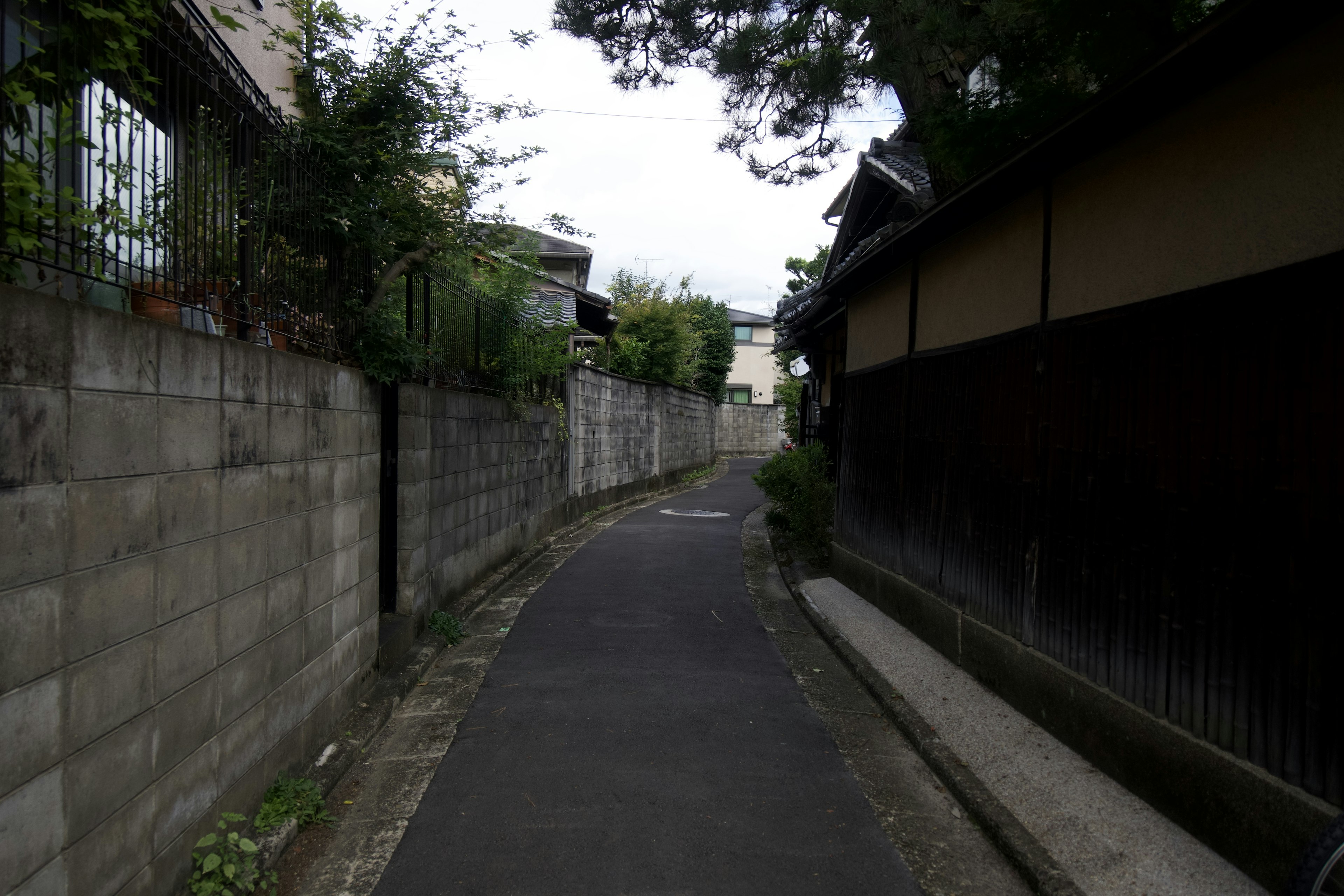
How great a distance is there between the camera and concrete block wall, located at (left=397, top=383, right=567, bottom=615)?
6398 millimetres

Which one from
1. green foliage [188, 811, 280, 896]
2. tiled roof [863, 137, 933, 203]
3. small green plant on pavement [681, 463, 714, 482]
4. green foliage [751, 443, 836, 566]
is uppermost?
tiled roof [863, 137, 933, 203]

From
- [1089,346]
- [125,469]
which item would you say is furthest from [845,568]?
[125,469]

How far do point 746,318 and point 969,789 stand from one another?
4892cm

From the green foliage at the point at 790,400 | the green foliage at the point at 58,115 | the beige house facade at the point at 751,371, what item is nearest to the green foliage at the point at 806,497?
the green foliage at the point at 58,115

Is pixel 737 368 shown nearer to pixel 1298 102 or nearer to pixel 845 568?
pixel 845 568

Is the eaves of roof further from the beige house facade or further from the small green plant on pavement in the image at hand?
the beige house facade

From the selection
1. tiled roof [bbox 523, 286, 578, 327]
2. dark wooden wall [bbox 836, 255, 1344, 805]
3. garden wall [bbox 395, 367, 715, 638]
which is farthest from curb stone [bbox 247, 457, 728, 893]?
dark wooden wall [bbox 836, 255, 1344, 805]

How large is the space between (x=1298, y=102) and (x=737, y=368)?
48.6 meters

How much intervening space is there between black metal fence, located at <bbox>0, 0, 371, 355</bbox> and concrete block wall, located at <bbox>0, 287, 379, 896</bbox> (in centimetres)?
26

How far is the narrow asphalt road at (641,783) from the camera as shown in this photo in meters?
3.44

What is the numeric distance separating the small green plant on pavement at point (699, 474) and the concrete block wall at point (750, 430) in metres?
11.2

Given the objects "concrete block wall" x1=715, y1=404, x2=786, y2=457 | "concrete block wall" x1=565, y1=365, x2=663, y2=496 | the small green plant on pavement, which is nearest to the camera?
"concrete block wall" x1=565, y1=365, x2=663, y2=496

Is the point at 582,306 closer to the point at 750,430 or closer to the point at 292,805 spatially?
the point at 292,805

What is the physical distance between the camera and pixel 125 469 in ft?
8.77
